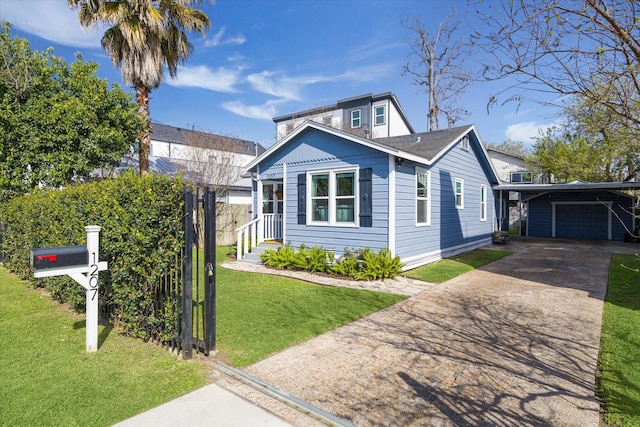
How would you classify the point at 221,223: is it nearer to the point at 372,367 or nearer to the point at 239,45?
the point at 239,45

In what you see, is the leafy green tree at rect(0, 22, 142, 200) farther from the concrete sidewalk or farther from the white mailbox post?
the concrete sidewalk

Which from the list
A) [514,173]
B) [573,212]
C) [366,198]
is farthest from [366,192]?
[514,173]

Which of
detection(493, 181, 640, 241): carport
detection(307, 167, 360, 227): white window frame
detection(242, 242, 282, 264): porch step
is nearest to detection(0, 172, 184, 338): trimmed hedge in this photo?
detection(307, 167, 360, 227): white window frame

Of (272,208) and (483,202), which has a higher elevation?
(483,202)

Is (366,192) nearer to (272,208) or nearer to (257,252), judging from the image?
(257,252)

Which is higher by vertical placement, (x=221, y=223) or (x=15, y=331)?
(x=221, y=223)

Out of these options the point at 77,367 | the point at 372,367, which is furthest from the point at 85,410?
the point at 372,367

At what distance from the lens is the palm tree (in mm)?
11141

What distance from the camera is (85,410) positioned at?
9.23 feet

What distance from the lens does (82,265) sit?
3.92 m

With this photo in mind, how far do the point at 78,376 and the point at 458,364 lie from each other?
3.78 metres

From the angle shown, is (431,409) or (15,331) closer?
(431,409)

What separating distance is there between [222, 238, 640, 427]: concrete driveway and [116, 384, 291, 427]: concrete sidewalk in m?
0.35

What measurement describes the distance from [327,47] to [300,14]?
3.15 metres
